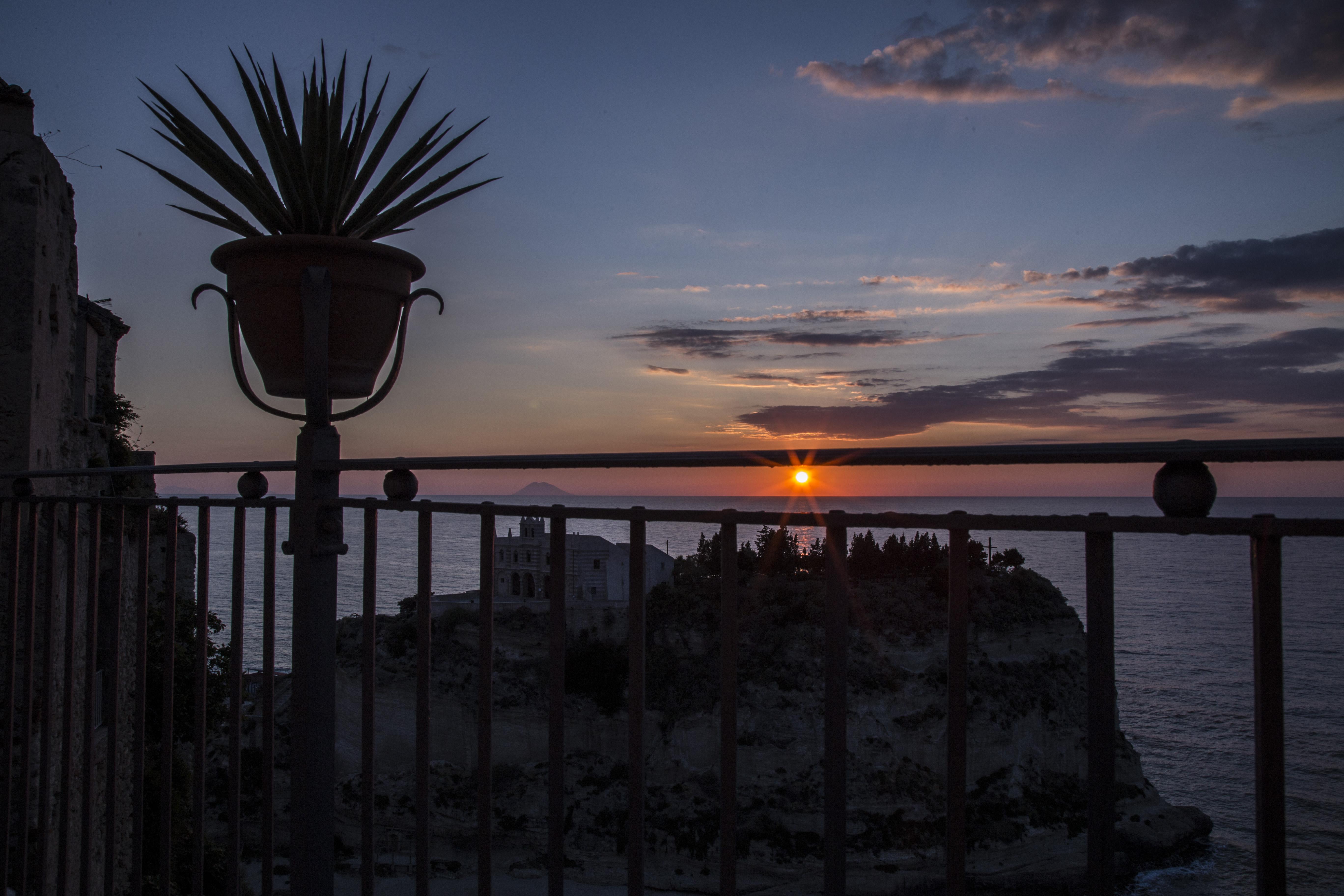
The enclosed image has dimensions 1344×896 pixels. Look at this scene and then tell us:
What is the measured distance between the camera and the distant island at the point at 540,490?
154 metres

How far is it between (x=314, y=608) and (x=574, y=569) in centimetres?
3217

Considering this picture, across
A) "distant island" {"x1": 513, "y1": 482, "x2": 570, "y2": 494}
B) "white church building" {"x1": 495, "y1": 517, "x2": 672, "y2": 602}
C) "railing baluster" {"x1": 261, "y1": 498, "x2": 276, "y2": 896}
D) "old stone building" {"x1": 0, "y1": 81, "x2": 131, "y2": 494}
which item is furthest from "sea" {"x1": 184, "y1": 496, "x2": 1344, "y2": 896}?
"distant island" {"x1": 513, "y1": 482, "x2": 570, "y2": 494}

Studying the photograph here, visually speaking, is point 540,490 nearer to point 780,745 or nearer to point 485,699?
point 780,745

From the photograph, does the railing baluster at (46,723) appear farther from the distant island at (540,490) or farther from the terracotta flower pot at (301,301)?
the distant island at (540,490)

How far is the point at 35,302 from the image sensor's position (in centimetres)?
675

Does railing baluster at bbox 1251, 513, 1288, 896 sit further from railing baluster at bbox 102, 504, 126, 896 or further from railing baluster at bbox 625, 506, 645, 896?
railing baluster at bbox 102, 504, 126, 896

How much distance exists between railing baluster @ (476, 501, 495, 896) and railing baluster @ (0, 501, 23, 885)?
1.82 metres

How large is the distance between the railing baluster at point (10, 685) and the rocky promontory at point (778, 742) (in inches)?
1053

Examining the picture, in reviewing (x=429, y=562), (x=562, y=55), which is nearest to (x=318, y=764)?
(x=429, y=562)

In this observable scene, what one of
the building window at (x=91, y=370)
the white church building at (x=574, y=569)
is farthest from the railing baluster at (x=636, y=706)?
the white church building at (x=574, y=569)

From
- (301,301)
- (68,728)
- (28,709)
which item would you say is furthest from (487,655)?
(28,709)

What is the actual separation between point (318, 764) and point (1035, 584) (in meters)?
36.2

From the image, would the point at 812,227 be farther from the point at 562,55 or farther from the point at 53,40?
the point at 53,40

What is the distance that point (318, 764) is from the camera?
5.85 ft
